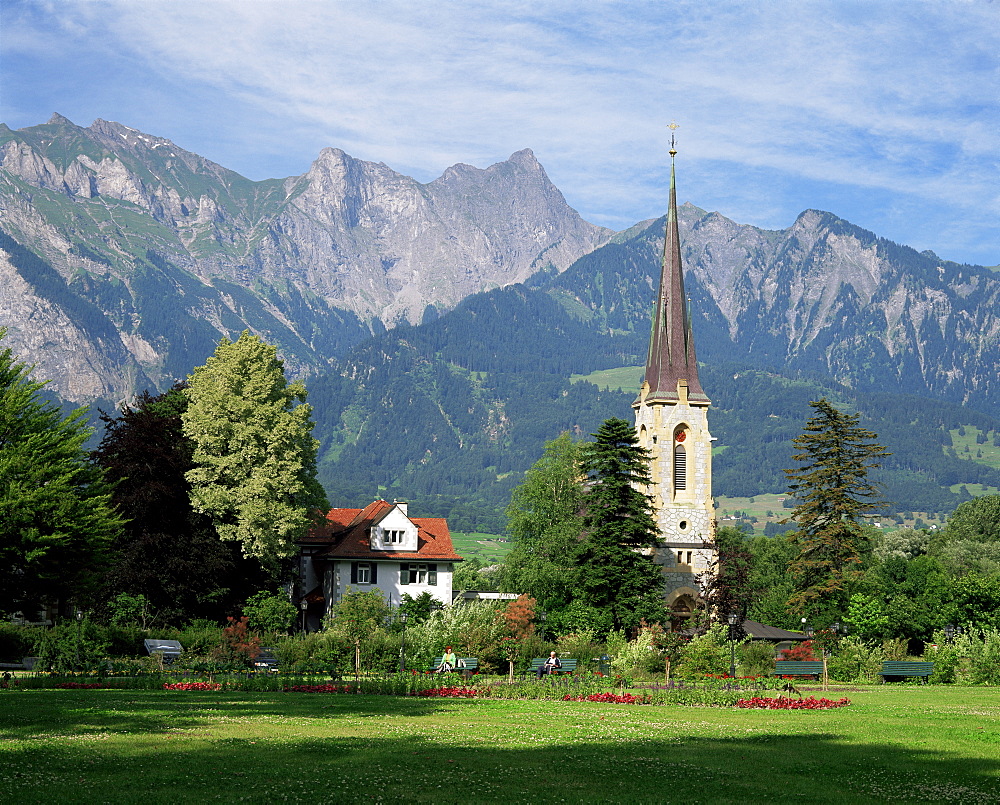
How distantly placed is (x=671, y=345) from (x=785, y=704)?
54.1 metres

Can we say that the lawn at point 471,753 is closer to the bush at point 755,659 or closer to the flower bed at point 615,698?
the flower bed at point 615,698

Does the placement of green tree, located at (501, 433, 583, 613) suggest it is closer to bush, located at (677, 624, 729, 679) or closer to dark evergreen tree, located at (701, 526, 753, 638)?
dark evergreen tree, located at (701, 526, 753, 638)

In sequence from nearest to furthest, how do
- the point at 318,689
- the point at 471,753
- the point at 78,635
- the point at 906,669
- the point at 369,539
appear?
the point at 471,753 < the point at 318,689 < the point at 78,635 < the point at 906,669 < the point at 369,539

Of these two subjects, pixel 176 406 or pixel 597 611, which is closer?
pixel 597 611

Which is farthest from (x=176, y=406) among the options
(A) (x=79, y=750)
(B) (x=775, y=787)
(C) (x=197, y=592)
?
(B) (x=775, y=787)

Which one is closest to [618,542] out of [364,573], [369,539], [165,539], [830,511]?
[830,511]

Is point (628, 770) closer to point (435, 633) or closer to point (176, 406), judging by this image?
point (435, 633)

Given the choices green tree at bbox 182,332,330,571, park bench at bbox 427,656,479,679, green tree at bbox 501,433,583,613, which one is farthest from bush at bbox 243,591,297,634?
green tree at bbox 501,433,583,613

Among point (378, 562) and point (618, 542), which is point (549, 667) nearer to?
point (618, 542)

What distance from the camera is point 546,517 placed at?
8275 cm

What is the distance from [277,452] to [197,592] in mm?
9062

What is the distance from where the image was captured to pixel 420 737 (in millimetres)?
23594

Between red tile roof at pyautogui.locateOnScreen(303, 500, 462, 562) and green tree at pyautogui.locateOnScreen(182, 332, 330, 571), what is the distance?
11157 mm

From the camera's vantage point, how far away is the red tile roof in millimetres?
76125
